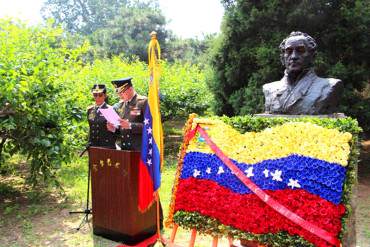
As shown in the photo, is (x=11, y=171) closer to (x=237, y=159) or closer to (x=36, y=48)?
(x=36, y=48)

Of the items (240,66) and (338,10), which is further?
(240,66)

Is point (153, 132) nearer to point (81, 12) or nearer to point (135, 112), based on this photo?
point (135, 112)

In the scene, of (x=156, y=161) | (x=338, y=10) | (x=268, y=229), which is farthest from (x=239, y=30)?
(x=268, y=229)

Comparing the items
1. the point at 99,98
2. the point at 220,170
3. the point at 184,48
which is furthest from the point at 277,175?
the point at 184,48

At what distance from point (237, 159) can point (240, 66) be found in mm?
5221

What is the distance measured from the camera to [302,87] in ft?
14.7

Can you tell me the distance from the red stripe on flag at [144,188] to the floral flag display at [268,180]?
45 cm

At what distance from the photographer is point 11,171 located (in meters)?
8.62

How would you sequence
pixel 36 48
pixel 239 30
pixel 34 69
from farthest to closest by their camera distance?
pixel 239 30 → pixel 36 48 → pixel 34 69

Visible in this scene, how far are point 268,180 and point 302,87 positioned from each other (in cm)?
158

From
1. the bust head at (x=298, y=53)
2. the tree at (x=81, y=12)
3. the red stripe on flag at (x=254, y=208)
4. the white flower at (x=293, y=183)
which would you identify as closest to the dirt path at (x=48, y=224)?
the red stripe on flag at (x=254, y=208)

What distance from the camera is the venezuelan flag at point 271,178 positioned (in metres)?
3.12

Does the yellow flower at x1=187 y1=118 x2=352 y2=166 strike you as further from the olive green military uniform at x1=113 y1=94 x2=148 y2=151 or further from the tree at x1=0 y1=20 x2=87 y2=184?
the tree at x1=0 y1=20 x2=87 y2=184

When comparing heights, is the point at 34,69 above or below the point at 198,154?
above
